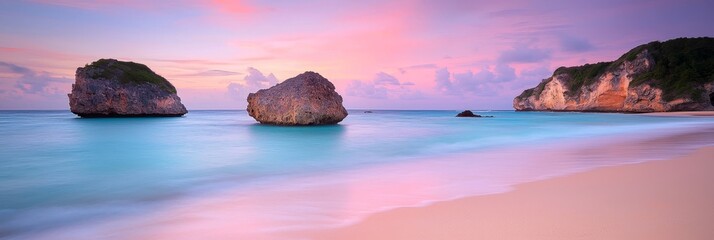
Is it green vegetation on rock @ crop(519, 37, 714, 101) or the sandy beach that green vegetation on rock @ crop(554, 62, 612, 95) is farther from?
the sandy beach

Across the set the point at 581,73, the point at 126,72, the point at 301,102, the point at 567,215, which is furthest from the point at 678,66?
the point at 126,72

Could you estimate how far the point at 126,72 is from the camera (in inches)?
1949

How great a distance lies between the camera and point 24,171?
7.66 metres

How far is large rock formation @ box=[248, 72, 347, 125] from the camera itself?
2055 centimetres

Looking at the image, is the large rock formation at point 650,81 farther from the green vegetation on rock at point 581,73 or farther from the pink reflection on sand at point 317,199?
the pink reflection on sand at point 317,199

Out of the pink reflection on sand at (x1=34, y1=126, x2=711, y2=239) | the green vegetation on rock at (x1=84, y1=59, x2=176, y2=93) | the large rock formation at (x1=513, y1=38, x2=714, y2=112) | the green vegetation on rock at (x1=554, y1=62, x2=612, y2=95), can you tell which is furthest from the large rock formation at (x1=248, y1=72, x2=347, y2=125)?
the green vegetation on rock at (x1=554, y1=62, x2=612, y2=95)

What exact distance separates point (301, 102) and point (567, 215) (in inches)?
704

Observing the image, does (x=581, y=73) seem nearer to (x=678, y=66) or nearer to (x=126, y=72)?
(x=678, y=66)

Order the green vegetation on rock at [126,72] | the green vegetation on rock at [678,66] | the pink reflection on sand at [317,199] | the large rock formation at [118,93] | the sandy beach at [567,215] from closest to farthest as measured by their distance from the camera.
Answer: the sandy beach at [567,215], the pink reflection on sand at [317,199], the large rock formation at [118,93], the green vegetation on rock at [126,72], the green vegetation on rock at [678,66]

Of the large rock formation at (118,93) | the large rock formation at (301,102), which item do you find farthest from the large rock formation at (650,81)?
the large rock formation at (118,93)

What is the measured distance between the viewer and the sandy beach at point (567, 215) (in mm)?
2904

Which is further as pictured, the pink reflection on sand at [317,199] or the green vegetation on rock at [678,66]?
the green vegetation on rock at [678,66]

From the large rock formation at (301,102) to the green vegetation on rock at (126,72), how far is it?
3450 cm

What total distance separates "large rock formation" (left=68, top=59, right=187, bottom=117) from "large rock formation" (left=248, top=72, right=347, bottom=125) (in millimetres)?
33098
